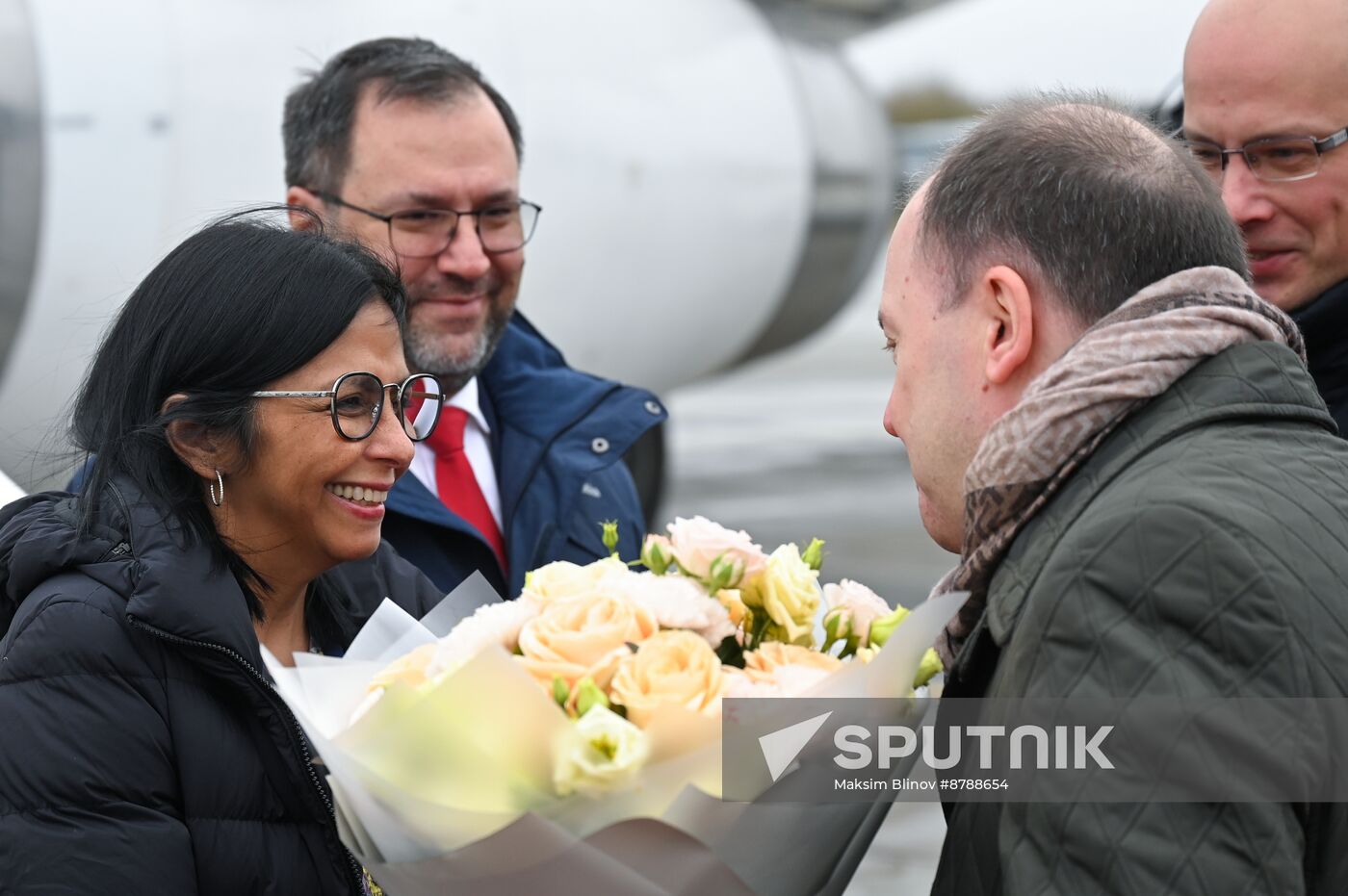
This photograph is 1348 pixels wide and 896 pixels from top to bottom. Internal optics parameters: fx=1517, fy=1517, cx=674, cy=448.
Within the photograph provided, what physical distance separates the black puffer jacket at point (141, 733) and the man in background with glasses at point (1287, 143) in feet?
5.71

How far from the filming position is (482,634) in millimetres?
1544

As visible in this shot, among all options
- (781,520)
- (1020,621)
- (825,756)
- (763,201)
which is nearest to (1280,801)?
(1020,621)

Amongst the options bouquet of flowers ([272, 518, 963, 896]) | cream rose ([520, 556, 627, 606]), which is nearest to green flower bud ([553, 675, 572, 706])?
bouquet of flowers ([272, 518, 963, 896])

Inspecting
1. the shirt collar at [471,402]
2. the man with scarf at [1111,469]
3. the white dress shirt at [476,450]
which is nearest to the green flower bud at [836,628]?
the man with scarf at [1111,469]

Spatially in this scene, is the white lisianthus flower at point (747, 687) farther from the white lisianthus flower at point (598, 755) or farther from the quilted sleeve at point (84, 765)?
the quilted sleeve at point (84, 765)

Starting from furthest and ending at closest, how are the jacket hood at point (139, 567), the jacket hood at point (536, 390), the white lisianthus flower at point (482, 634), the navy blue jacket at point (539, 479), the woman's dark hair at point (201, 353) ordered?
the jacket hood at point (536, 390) < the navy blue jacket at point (539, 479) < the woman's dark hair at point (201, 353) < the jacket hood at point (139, 567) < the white lisianthus flower at point (482, 634)

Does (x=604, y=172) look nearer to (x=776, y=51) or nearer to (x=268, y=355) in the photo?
(x=776, y=51)

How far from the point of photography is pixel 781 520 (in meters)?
9.77

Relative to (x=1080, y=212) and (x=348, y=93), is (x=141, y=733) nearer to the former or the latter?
(x=1080, y=212)

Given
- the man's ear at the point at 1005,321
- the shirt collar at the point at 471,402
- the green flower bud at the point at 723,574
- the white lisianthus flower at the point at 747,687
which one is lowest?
the shirt collar at the point at 471,402

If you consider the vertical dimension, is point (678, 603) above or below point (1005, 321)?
below

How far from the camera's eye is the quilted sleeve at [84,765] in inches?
67.7

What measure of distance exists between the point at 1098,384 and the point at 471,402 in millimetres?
1938

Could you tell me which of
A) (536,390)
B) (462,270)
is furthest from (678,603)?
(536,390)
